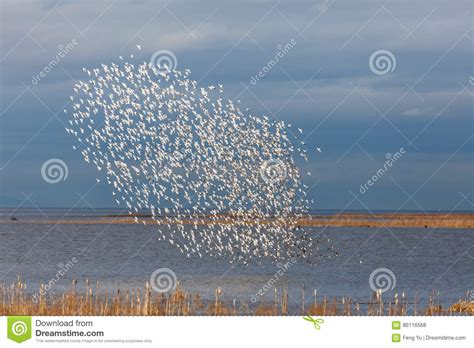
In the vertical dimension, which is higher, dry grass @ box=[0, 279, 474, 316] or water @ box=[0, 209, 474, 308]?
water @ box=[0, 209, 474, 308]

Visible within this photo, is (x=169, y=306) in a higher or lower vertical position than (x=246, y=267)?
lower

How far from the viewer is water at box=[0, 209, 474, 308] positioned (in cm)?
3616

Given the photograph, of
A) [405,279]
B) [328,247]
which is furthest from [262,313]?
[328,247]

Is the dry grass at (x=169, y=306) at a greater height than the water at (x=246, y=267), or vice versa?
the water at (x=246, y=267)

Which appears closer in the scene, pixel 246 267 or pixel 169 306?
pixel 169 306

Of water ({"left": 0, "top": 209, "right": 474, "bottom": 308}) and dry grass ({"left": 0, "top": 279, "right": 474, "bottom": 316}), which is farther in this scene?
water ({"left": 0, "top": 209, "right": 474, "bottom": 308})

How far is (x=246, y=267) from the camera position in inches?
1762

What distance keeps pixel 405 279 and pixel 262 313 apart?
16.9 m

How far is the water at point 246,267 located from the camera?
119 ft

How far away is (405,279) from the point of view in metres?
41.7

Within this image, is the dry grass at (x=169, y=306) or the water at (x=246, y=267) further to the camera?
the water at (x=246, y=267)
